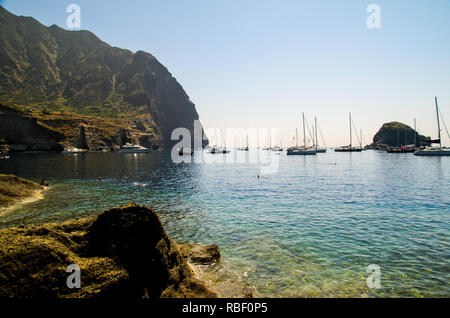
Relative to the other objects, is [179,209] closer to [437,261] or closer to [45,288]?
[45,288]

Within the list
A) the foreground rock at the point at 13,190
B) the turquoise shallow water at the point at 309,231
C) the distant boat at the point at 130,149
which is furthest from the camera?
the distant boat at the point at 130,149

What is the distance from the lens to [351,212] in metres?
20.5

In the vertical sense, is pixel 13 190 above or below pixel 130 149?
below

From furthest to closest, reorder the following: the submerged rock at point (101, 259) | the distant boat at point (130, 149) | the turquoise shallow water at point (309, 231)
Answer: the distant boat at point (130, 149), the turquoise shallow water at point (309, 231), the submerged rock at point (101, 259)

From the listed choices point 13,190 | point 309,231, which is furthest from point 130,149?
point 309,231

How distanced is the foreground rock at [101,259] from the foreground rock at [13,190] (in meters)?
22.1

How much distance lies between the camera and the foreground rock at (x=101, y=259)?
5242 millimetres

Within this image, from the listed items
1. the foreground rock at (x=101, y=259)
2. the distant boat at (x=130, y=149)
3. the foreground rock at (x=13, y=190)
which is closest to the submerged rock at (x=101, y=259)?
the foreground rock at (x=101, y=259)

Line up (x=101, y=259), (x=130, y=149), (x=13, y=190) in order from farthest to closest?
1. (x=130, y=149)
2. (x=13, y=190)
3. (x=101, y=259)

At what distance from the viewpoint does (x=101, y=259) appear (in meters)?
6.33

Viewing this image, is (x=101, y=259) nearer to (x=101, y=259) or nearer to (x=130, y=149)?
(x=101, y=259)

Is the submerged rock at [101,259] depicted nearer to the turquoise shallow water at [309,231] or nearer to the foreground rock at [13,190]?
the turquoise shallow water at [309,231]

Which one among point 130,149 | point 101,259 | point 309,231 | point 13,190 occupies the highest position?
point 130,149
